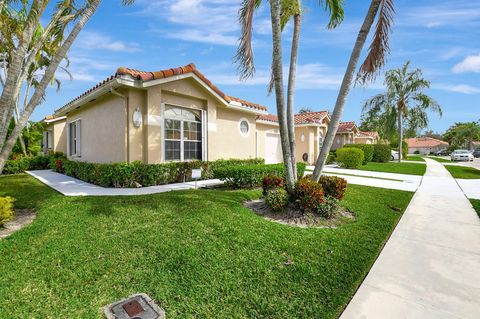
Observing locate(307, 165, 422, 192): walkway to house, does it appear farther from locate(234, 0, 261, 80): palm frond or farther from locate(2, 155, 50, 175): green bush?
locate(2, 155, 50, 175): green bush

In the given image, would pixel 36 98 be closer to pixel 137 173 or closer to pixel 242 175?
pixel 137 173

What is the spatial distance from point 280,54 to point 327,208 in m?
4.07

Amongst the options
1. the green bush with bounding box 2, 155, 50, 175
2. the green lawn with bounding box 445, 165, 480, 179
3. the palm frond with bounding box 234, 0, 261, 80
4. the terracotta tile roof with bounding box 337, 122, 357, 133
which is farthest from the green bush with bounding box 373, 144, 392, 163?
the green bush with bounding box 2, 155, 50, 175

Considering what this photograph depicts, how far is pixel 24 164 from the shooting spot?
671 inches

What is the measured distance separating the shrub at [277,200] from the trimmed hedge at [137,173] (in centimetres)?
463

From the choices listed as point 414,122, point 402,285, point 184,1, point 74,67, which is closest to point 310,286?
point 402,285

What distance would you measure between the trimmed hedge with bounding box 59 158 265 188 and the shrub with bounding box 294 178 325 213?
5.08 m

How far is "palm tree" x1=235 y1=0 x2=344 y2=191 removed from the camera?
6117 millimetres

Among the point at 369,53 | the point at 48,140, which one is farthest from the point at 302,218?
the point at 48,140

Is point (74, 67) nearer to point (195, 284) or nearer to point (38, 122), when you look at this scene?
point (38, 122)

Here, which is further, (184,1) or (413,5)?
(184,1)

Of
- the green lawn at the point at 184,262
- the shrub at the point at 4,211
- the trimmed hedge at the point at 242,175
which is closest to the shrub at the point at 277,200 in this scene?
the green lawn at the point at 184,262

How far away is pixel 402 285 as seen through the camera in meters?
3.43

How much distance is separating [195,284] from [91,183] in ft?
31.7
